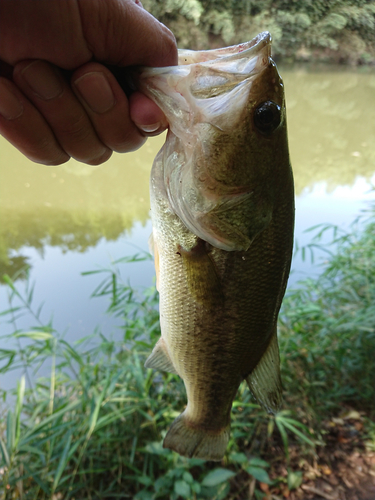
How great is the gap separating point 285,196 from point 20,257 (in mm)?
4851

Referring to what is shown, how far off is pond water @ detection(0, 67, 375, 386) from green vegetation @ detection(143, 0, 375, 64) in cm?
896

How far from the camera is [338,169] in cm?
853

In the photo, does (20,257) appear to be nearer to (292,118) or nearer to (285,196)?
(285,196)

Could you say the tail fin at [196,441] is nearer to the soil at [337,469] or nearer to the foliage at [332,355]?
the soil at [337,469]

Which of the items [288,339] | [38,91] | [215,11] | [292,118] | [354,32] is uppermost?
[215,11]

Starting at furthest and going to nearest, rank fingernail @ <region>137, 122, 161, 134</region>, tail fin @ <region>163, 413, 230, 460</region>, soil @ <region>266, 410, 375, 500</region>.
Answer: soil @ <region>266, 410, 375, 500</region>, tail fin @ <region>163, 413, 230, 460</region>, fingernail @ <region>137, 122, 161, 134</region>

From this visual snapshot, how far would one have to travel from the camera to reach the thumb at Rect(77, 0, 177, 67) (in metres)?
0.86

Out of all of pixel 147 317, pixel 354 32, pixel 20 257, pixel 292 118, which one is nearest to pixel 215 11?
pixel 354 32

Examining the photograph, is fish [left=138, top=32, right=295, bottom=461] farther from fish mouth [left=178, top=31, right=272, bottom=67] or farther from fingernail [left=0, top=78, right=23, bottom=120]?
fingernail [left=0, top=78, right=23, bottom=120]

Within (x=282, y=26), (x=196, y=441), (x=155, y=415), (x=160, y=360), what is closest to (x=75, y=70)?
(x=160, y=360)

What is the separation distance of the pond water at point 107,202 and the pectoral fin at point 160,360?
1696 millimetres

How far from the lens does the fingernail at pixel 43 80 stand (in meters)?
0.90

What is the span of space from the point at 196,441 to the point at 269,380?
1.30 feet

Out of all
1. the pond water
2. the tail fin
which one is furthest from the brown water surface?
the tail fin
